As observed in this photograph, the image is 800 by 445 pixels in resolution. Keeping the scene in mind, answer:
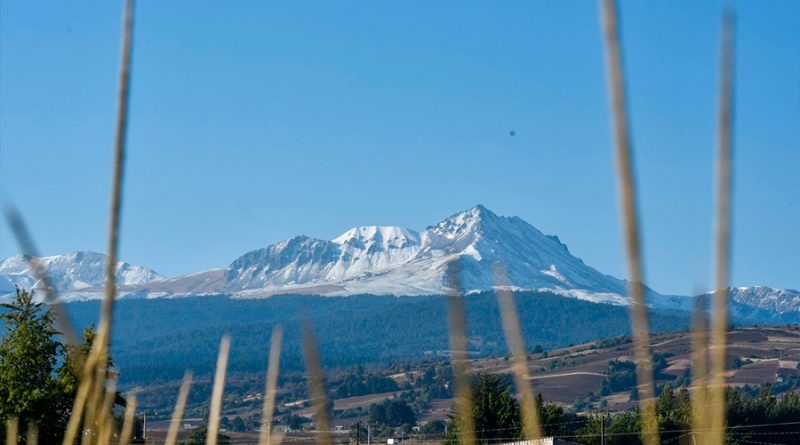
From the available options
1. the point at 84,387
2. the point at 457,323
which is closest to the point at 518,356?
the point at 457,323

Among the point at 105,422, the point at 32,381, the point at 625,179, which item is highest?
the point at 32,381

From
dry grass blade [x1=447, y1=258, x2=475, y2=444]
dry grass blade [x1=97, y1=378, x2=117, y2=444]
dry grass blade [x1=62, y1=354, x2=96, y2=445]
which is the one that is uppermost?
dry grass blade [x1=447, y1=258, x2=475, y2=444]

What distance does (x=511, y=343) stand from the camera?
1355 mm

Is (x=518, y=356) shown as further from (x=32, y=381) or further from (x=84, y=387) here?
(x=32, y=381)

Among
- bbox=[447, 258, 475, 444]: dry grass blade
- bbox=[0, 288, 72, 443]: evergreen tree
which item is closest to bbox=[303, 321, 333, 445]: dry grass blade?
bbox=[447, 258, 475, 444]: dry grass blade

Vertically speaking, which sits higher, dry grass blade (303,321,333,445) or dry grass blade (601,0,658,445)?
dry grass blade (601,0,658,445)

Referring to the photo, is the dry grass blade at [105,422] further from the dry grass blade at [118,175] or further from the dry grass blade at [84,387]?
the dry grass blade at [118,175]

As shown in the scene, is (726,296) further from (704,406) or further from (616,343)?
(616,343)

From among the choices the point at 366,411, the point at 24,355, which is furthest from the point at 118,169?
the point at 366,411

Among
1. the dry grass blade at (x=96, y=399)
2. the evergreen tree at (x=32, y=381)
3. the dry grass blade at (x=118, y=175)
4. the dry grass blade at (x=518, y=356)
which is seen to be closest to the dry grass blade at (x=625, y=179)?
the dry grass blade at (x=518, y=356)

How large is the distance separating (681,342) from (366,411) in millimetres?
40103

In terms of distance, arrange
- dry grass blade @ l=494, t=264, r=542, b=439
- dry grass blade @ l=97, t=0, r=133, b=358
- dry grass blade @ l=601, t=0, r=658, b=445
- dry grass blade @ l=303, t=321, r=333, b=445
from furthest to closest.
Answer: dry grass blade @ l=303, t=321, r=333, b=445
dry grass blade @ l=494, t=264, r=542, b=439
dry grass blade @ l=97, t=0, r=133, b=358
dry grass blade @ l=601, t=0, r=658, b=445

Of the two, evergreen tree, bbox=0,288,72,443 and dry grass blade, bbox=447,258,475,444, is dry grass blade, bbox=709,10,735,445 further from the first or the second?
evergreen tree, bbox=0,288,72,443

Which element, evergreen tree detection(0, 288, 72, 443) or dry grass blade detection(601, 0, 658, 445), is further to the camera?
evergreen tree detection(0, 288, 72, 443)
